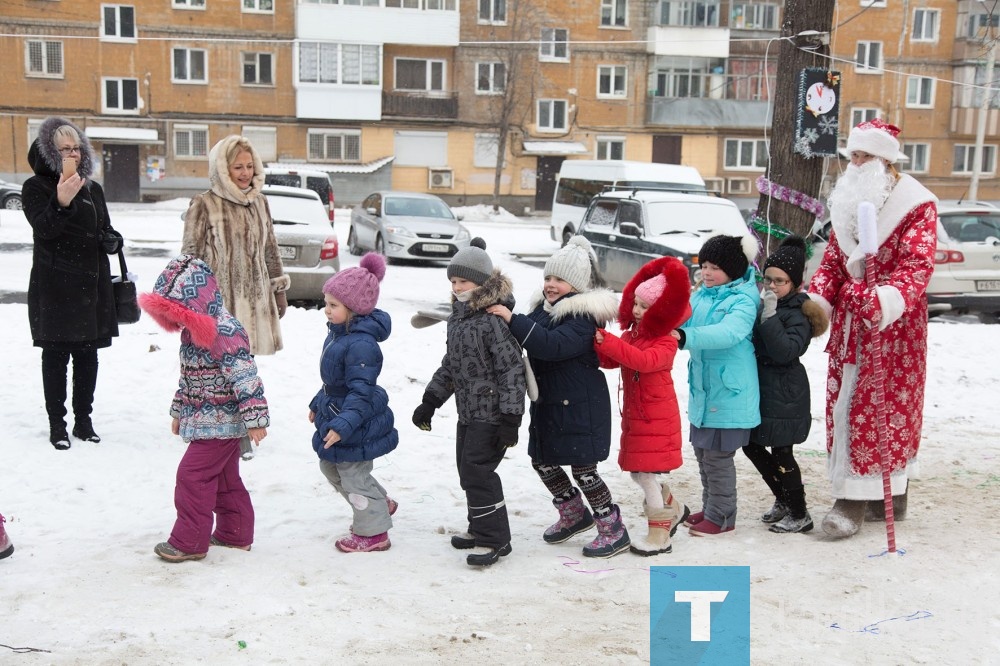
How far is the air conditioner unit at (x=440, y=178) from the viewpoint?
43.8 metres

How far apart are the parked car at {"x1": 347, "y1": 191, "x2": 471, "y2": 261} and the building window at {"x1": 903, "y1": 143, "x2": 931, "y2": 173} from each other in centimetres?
3277

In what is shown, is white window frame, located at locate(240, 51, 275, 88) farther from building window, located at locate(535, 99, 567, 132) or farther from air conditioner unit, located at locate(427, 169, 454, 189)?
building window, located at locate(535, 99, 567, 132)

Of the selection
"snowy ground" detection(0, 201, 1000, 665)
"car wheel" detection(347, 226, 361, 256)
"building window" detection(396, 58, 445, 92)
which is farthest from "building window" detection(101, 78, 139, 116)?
"snowy ground" detection(0, 201, 1000, 665)

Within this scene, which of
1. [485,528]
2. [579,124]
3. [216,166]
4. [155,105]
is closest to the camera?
[485,528]

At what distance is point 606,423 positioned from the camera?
4.92 meters

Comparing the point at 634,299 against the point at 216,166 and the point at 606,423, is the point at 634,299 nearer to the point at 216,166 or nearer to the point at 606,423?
the point at 606,423

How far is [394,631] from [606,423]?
1.48m

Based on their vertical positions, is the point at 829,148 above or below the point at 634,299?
above

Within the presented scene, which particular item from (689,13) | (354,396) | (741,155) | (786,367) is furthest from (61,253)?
(741,155)

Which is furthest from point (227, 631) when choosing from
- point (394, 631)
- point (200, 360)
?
point (200, 360)

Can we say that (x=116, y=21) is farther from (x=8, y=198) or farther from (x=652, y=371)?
(x=652, y=371)

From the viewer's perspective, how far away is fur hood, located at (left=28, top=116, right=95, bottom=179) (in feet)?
19.5

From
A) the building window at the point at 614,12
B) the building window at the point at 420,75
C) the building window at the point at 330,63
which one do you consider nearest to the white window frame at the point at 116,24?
the building window at the point at 330,63

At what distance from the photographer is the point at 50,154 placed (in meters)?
5.94
